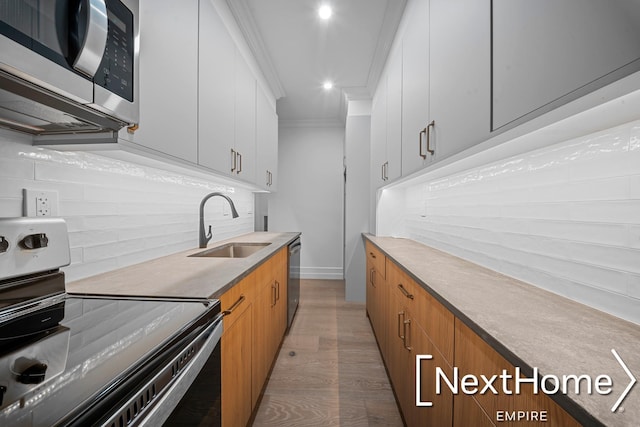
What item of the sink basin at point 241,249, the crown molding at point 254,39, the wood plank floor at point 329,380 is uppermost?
the crown molding at point 254,39

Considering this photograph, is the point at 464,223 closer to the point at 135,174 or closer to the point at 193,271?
the point at 193,271

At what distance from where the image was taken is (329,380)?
6.31 feet

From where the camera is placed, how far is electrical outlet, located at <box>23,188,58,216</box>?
Answer: 955 mm

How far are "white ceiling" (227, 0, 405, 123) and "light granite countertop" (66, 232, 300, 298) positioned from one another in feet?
5.81

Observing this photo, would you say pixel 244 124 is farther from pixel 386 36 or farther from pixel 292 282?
pixel 292 282

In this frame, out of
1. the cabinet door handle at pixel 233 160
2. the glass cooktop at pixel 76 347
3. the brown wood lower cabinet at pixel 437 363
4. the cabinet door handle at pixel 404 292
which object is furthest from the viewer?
the cabinet door handle at pixel 233 160

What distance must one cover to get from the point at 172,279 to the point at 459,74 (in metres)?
1.41

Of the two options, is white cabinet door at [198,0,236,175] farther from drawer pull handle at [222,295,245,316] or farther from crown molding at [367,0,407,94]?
crown molding at [367,0,407,94]

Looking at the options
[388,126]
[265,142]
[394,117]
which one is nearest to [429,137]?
[394,117]

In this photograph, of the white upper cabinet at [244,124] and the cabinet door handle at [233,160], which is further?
the white upper cabinet at [244,124]

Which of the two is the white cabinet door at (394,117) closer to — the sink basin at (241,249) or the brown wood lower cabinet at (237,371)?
the sink basin at (241,249)

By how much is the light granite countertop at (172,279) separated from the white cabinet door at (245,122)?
83 centimetres

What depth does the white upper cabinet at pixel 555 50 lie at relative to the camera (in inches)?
20.8

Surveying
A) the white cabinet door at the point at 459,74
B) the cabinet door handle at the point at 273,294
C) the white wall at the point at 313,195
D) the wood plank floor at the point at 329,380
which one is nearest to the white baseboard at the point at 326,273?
the white wall at the point at 313,195
